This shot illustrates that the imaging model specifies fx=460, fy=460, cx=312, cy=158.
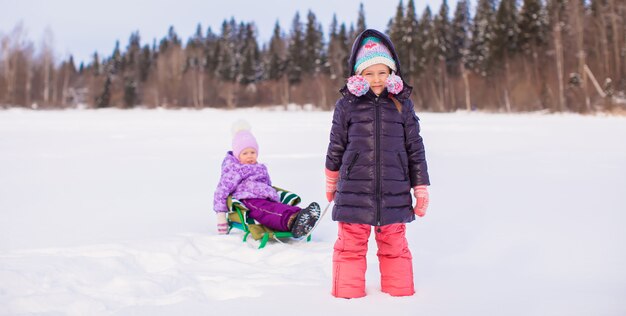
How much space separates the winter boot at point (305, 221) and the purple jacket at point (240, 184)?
1.97 feet

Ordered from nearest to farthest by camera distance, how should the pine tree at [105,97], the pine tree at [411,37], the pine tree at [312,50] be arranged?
the pine tree at [411,37]
the pine tree at [312,50]
the pine tree at [105,97]

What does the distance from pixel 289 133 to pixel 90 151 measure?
6.70 m

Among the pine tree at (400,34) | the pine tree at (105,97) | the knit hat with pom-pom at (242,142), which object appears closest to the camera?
the knit hat with pom-pom at (242,142)

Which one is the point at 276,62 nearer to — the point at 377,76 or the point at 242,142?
the point at 242,142

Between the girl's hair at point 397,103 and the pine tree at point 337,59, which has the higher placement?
the pine tree at point 337,59

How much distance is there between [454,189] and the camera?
6.09 meters

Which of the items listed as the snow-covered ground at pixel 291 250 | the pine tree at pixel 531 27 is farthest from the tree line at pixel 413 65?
the snow-covered ground at pixel 291 250

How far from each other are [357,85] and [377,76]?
6.6 inches

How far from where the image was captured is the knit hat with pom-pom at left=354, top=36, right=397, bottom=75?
2.59 meters

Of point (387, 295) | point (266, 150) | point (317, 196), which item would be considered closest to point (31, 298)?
point (387, 295)

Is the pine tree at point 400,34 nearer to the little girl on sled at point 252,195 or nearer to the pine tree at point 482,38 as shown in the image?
the pine tree at point 482,38

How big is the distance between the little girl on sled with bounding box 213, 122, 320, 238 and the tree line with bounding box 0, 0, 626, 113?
26098 millimetres

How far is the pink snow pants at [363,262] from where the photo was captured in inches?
98.6

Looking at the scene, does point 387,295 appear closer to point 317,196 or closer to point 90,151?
point 317,196
